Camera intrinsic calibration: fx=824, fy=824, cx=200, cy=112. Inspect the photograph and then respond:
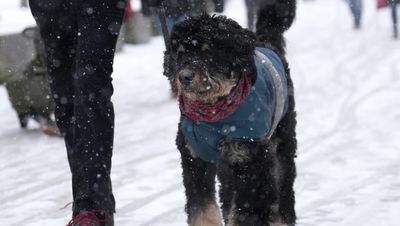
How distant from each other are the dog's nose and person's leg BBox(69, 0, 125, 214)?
2.19 feet

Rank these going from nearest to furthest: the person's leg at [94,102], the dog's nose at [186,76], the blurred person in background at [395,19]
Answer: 1. the dog's nose at [186,76]
2. the person's leg at [94,102]
3. the blurred person in background at [395,19]

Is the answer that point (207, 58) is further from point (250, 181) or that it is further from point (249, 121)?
point (250, 181)

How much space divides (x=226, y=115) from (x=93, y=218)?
830 millimetres

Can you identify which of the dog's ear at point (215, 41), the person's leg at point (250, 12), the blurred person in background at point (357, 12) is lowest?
the dog's ear at point (215, 41)

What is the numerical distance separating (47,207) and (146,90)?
5605mm

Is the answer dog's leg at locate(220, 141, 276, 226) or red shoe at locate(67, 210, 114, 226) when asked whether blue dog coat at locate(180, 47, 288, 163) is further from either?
red shoe at locate(67, 210, 114, 226)

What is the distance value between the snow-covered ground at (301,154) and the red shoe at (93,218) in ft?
2.70

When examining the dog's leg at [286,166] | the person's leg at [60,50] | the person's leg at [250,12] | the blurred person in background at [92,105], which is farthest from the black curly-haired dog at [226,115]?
the person's leg at [250,12]

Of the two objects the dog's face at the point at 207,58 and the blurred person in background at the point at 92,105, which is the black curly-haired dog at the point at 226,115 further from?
the blurred person in background at the point at 92,105

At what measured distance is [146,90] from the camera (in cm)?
1087

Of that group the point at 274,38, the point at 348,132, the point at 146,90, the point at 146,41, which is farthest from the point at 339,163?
the point at 146,41

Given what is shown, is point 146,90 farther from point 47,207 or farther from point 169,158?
point 47,207

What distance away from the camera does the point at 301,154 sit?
22.2 feet

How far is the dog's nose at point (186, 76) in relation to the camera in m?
3.53
